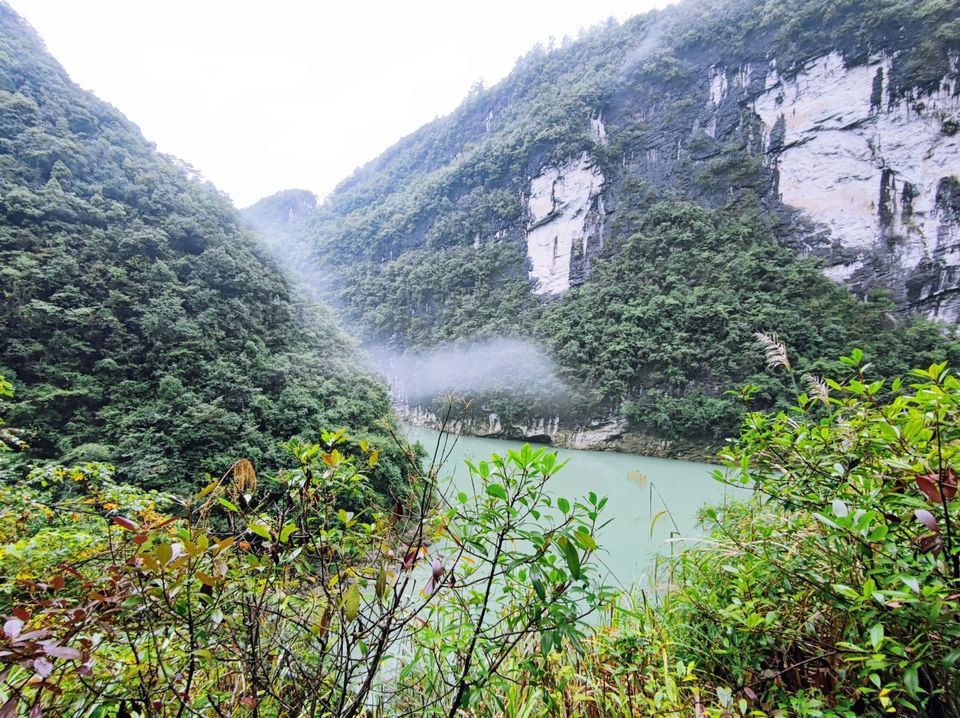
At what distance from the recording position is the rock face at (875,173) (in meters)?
11.7

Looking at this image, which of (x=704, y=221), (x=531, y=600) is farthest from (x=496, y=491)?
(x=704, y=221)

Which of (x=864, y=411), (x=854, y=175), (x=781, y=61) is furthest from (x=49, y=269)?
(x=781, y=61)

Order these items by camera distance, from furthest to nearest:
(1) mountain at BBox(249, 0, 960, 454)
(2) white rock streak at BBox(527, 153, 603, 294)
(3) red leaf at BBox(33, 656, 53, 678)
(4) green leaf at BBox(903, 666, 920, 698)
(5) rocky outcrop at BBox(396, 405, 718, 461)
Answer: (2) white rock streak at BBox(527, 153, 603, 294)
(5) rocky outcrop at BBox(396, 405, 718, 461)
(1) mountain at BBox(249, 0, 960, 454)
(4) green leaf at BBox(903, 666, 920, 698)
(3) red leaf at BBox(33, 656, 53, 678)

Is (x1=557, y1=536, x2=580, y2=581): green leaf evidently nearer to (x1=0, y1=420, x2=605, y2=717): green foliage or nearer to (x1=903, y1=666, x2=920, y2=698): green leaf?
(x1=0, y1=420, x2=605, y2=717): green foliage

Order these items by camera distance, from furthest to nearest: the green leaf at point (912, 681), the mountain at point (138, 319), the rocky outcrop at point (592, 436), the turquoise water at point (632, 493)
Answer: the rocky outcrop at point (592, 436)
the mountain at point (138, 319)
the turquoise water at point (632, 493)
the green leaf at point (912, 681)

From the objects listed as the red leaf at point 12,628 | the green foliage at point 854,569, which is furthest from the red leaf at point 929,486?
the red leaf at point 12,628

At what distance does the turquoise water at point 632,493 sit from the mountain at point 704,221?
7.33 ft

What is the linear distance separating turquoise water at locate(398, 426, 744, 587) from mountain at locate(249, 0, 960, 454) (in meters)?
2.23

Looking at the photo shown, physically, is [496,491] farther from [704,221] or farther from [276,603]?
[704,221]

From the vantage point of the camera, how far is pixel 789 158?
597 inches

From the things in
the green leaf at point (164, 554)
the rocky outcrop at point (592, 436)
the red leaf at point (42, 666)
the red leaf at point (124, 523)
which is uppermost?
the red leaf at point (124, 523)

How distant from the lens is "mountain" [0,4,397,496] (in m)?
4.76

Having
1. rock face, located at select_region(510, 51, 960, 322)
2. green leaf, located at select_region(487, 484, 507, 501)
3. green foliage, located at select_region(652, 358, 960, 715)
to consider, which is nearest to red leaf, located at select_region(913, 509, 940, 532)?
green foliage, located at select_region(652, 358, 960, 715)

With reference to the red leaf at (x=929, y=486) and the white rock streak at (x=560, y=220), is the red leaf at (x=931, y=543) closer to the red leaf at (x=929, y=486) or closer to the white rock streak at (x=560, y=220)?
the red leaf at (x=929, y=486)
